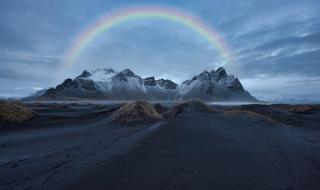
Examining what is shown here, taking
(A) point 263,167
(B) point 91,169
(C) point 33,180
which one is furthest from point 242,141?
(C) point 33,180

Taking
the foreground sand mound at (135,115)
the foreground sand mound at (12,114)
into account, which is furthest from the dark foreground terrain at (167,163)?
the foreground sand mound at (135,115)

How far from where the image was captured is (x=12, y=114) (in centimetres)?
1256

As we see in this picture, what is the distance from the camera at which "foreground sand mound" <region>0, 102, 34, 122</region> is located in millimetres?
11934

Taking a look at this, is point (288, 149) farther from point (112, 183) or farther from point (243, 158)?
point (112, 183)

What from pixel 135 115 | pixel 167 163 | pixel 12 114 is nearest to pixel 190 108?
pixel 135 115

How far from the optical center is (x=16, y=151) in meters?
6.62

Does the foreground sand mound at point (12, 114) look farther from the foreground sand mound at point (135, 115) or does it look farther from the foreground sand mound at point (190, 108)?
the foreground sand mound at point (190, 108)

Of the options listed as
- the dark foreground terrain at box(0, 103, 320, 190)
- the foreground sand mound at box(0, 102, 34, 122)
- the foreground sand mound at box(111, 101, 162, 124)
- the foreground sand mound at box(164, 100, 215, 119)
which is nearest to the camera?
the dark foreground terrain at box(0, 103, 320, 190)


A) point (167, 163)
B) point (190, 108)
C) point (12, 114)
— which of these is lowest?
point (167, 163)

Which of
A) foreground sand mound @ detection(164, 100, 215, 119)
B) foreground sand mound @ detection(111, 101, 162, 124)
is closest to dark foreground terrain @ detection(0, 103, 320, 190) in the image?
foreground sand mound @ detection(111, 101, 162, 124)

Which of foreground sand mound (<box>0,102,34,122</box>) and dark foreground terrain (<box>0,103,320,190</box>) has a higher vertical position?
foreground sand mound (<box>0,102,34,122</box>)

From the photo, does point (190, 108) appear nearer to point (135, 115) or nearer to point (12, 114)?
point (135, 115)

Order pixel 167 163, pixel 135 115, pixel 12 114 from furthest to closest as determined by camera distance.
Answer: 1. pixel 135 115
2. pixel 12 114
3. pixel 167 163

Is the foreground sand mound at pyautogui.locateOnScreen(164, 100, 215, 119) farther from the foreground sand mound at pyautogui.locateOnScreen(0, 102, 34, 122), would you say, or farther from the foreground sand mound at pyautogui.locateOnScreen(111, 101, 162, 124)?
the foreground sand mound at pyautogui.locateOnScreen(0, 102, 34, 122)
